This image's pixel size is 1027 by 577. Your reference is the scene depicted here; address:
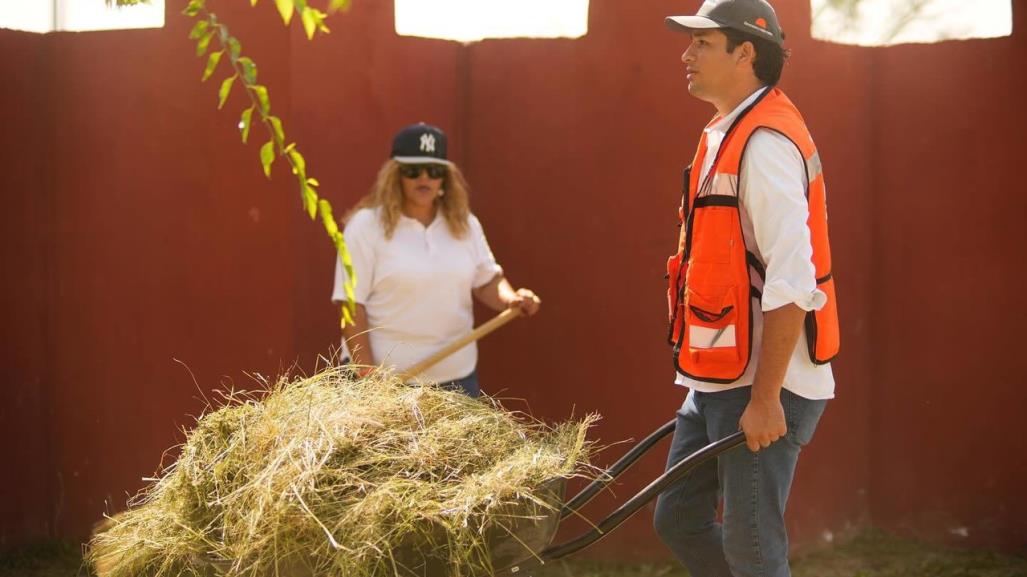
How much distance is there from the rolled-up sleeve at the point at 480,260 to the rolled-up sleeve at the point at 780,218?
1794 millimetres

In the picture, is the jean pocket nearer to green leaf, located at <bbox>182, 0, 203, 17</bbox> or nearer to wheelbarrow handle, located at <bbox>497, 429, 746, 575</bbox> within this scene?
wheelbarrow handle, located at <bbox>497, 429, 746, 575</bbox>

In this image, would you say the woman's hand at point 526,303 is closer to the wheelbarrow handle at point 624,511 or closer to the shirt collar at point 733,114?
the shirt collar at point 733,114

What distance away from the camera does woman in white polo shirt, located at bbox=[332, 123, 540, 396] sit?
4.52 metres

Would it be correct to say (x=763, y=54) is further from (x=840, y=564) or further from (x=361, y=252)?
(x=840, y=564)

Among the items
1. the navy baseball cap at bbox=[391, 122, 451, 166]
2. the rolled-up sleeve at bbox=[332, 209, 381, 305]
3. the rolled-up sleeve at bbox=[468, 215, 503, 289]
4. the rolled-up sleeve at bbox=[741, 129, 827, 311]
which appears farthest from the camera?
the rolled-up sleeve at bbox=[468, 215, 503, 289]

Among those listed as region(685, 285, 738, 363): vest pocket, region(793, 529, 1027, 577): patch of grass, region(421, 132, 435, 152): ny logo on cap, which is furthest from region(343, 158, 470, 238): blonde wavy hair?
region(793, 529, 1027, 577): patch of grass

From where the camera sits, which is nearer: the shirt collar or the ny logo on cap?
the shirt collar

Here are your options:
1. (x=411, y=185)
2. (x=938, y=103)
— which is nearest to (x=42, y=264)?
(x=411, y=185)

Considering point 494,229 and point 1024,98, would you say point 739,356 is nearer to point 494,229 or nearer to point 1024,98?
point 494,229

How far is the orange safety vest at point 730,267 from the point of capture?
312 centimetres

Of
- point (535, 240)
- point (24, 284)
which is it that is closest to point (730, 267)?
point (535, 240)

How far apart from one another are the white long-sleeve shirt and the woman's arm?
4.67 ft

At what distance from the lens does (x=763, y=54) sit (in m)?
3.35

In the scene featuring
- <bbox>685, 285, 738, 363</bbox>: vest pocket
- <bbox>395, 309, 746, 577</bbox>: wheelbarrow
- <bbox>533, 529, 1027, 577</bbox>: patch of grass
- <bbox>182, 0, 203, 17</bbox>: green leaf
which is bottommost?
<bbox>533, 529, 1027, 577</bbox>: patch of grass
